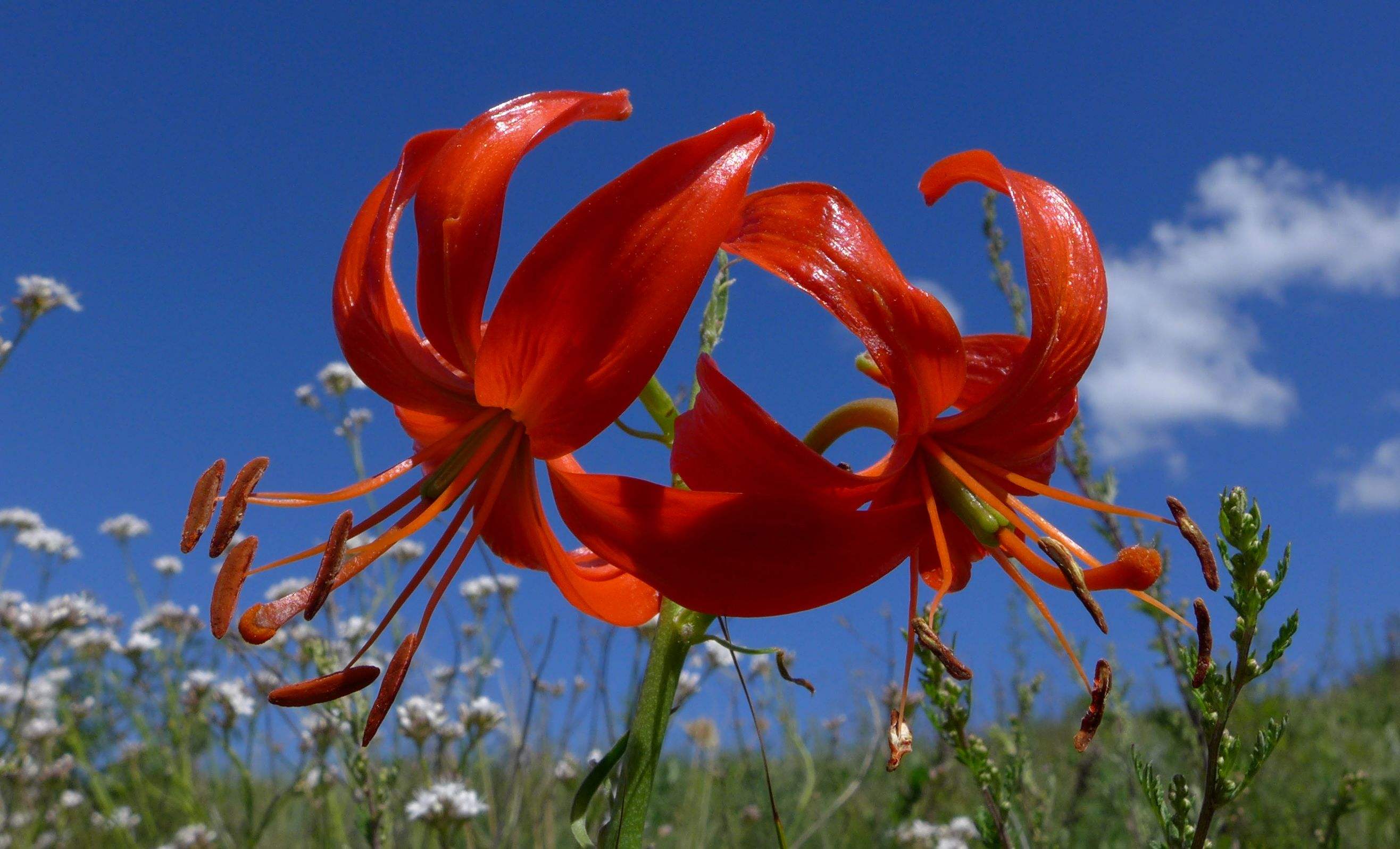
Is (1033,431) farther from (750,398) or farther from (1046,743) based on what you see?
(1046,743)

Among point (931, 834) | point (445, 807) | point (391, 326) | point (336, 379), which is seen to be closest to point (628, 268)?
point (391, 326)

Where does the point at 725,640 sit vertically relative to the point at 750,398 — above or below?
below

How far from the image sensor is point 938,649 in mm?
964

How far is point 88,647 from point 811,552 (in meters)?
4.60

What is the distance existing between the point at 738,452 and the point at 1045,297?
1.33 ft

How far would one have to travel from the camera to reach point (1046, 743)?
20.8 feet

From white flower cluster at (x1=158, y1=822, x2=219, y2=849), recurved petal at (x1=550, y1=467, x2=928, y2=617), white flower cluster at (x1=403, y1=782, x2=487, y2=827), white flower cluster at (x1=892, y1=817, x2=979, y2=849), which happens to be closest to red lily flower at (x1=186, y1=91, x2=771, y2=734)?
recurved petal at (x1=550, y1=467, x2=928, y2=617)

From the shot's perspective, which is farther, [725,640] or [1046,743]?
[1046,743]

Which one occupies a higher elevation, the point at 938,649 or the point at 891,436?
the point at 891,436

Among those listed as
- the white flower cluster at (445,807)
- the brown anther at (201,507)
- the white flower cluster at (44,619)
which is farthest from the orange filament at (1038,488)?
the white flower cluster at (44,619)

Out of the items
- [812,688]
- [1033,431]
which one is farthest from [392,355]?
[1033,431]

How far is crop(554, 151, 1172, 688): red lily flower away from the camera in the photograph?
908 mm

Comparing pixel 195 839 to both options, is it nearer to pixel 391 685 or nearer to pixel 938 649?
pixel 391 685

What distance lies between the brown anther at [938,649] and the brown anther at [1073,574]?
15 cm
